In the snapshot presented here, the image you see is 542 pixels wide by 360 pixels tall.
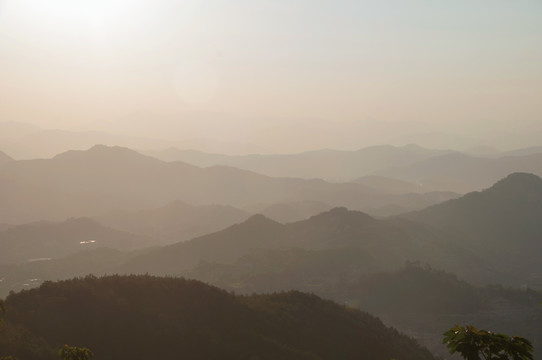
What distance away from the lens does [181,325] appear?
49.1 m

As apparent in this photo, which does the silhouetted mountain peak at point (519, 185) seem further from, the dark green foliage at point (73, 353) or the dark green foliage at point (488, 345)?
the dark green foliage at point (73, 353)

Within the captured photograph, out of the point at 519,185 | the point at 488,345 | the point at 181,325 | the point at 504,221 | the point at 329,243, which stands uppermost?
the point at 519,185

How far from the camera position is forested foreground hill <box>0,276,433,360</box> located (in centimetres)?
4269

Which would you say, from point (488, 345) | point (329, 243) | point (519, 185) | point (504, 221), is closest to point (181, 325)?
point (488, 345)

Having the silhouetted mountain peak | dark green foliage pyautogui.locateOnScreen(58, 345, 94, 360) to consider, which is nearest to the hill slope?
the silhouetted mountain peak

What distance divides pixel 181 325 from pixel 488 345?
3934cm

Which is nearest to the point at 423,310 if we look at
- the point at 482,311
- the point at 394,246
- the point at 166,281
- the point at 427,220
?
the point at 482,311

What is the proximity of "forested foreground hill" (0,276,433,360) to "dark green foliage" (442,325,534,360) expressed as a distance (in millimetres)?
32368

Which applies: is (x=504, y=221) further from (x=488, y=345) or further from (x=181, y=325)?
(x=488, y=345)

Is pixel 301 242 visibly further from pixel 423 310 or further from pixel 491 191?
pixel 491 191

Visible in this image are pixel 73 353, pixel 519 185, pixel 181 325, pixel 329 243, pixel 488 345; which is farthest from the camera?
pixel 519 185

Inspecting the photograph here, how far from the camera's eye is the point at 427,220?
175500 mm

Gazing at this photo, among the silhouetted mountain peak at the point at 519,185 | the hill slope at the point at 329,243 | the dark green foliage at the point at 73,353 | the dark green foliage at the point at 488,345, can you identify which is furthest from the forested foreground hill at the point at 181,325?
the silhouetted mountain peak at the point at 519,185

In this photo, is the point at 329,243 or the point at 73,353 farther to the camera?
the point at 329,243
